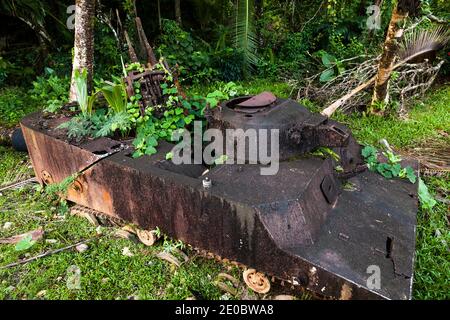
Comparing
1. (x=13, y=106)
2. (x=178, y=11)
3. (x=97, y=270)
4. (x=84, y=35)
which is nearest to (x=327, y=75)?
(x=178, y=11)

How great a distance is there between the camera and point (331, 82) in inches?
280

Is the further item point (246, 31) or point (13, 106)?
point (246, 31)

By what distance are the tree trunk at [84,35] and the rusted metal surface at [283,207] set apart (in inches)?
49.2

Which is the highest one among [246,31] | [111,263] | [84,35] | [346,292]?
[84,35]

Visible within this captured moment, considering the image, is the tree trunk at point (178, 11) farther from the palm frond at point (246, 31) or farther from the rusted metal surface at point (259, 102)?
the rusted metal surface at point (259, 102)

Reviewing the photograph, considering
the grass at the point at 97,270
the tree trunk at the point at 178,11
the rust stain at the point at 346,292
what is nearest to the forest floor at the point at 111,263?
the grass at the point at 97,270

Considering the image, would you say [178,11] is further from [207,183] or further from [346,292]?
[346,292]

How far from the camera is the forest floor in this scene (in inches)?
125

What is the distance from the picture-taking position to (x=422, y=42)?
7.01 m

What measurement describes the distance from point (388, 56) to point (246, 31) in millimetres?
3599

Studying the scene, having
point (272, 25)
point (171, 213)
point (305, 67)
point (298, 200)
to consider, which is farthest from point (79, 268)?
point (272, 25)

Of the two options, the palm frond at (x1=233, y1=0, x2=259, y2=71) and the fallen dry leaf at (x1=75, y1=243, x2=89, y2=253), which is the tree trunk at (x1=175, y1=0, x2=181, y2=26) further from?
the fallen dry leaf at (x1=75, y1=243, x2=89, y2=253)

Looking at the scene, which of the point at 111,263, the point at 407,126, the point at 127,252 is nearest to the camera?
the point at 111,263

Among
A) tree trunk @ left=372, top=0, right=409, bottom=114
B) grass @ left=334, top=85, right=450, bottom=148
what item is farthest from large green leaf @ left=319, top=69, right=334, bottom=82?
tree trunk @ left=372, top=0, right=409, bottom=114
